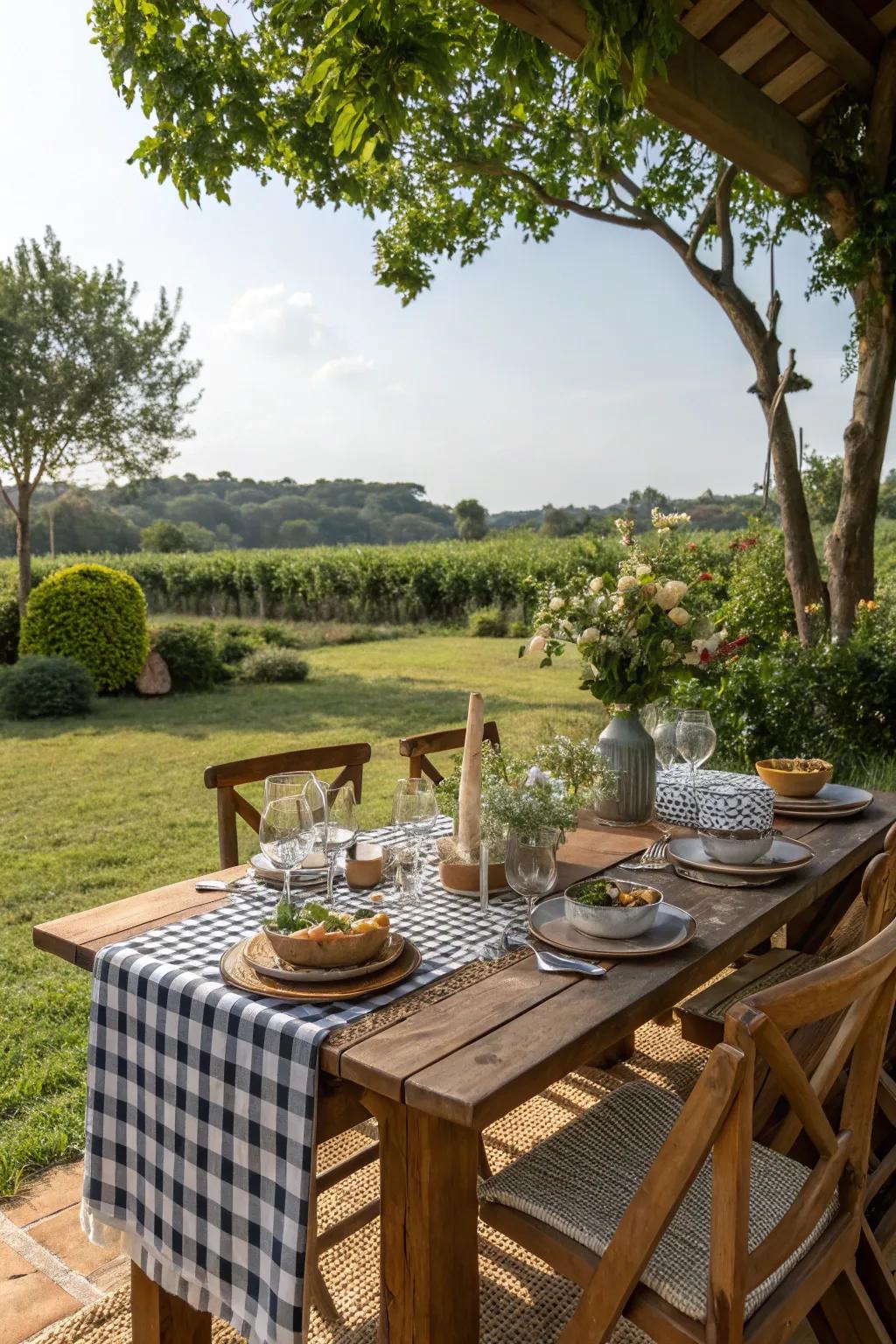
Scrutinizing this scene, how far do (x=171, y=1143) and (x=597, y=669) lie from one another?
4.44 feet

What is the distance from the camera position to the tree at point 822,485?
50.8 ft

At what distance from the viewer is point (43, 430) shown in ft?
38.1

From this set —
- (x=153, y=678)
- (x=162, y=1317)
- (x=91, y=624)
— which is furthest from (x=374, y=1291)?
(x=153, y=678)

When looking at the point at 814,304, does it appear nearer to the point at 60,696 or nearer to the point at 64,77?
the point at 64,77

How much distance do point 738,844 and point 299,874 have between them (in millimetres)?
899

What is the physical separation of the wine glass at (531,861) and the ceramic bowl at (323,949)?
0.32 meters

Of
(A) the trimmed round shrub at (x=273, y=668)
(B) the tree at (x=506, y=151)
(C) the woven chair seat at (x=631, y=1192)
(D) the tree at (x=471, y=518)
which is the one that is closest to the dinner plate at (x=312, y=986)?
→ (C) the woven chair seat at (x=631, y=1192)

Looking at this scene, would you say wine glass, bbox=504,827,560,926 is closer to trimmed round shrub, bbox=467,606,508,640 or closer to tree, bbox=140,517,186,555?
trimmed round shrub, bbox=467,606,508,640

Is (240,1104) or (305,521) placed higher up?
(305,521)

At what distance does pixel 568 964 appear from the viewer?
5.00ft

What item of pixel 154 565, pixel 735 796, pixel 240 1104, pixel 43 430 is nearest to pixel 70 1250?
pixel 240 1104

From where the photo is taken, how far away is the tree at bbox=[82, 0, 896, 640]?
259 cm

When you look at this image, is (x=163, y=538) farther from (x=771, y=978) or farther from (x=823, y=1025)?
(x=823, y=1025)

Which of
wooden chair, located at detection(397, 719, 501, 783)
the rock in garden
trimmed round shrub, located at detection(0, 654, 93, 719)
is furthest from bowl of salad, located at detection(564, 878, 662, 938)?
the rock in garden
